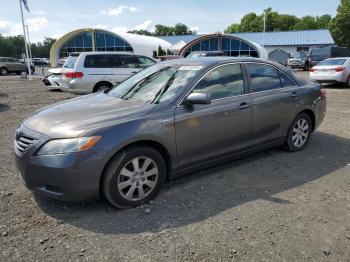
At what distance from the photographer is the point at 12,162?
5188mm

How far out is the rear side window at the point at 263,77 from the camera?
4.84 m

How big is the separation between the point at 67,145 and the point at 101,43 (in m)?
48.5

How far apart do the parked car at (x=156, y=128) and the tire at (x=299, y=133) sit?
0.11 ft

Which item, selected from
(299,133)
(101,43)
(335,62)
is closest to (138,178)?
(299,133)

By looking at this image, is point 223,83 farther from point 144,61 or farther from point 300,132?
point 144,61

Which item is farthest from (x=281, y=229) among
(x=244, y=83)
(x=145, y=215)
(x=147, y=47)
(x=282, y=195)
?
(x=147, y=47)

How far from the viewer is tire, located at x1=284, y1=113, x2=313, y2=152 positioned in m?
5.48

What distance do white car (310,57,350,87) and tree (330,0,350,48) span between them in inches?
2330

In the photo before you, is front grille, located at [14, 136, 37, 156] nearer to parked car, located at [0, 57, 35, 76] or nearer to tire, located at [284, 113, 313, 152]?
tire, located at [284, 113, 313, 152]

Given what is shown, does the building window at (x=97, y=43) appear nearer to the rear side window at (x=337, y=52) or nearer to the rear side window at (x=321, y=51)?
the rear side window at (x=321, y=51)

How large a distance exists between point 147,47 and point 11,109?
35.7 meters

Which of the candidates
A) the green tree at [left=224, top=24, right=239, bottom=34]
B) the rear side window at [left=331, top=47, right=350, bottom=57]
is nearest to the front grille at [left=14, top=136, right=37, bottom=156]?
the rear side window at [left=331, top=47, right=350, bottom=57]

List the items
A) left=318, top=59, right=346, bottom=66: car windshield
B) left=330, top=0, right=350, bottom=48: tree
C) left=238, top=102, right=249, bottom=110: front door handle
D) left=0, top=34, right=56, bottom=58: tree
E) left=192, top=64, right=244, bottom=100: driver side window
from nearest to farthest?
left=192, top=64, right=244, bottom=100: driver side window < left=238, top=102, right=249, bottom=110: front door handle < left=318, top=59, right=346, bottom=66: car windshield < left=330, top=0, right=350, bottom=48: tree < left=0, top=34, right=56, bottom=58: tree

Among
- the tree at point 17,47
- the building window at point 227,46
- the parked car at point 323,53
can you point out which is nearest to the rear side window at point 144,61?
the parked car at point 323,53
